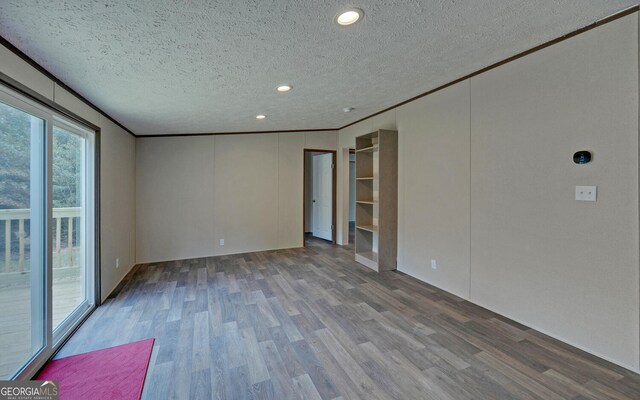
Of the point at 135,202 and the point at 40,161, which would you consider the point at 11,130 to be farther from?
the point at 135,202

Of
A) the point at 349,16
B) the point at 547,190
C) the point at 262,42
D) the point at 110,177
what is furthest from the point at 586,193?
the point at 110,177

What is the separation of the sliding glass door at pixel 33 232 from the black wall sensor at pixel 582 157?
393 cm

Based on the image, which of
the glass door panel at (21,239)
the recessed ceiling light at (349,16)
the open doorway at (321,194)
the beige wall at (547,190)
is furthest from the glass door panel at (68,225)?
the beige wall at (547,190)

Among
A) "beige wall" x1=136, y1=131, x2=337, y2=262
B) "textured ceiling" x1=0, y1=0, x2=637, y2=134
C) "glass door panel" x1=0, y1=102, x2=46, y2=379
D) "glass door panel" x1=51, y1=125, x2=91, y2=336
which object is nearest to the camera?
"textured ceiling" x1=0, y1=0, x2=637, y2=134

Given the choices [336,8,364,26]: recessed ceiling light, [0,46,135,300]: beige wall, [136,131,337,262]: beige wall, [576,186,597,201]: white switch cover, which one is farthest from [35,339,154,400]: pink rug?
[576,186,597,201]: white switch cover

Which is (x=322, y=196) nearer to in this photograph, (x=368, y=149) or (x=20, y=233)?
(x=368, y=149)

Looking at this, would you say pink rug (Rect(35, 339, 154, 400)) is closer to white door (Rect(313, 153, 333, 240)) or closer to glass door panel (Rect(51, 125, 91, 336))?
glass door panel (Rect(51, 125, 91, 336))

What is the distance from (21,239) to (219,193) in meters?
3.27

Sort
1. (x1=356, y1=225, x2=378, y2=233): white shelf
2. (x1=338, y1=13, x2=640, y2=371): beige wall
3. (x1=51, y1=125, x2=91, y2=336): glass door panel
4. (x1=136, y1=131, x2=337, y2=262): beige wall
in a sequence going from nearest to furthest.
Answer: (x1=338, y1=13, x2=640, y2=371): beige wall < (x1=51, y1=125, x2=91, y2=336): glass door panel < (x1=356, y1=225, x2=378, y2=233): white shelf < (x1=136, y1=131, x2=337, y2=262): beige wall

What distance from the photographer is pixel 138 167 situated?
4.73 metres

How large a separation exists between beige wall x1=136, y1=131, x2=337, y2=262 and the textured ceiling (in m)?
1.68

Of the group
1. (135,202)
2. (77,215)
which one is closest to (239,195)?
(135,202)

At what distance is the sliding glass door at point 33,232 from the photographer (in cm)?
177

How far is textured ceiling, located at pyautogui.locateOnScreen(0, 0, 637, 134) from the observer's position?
1.63 m
